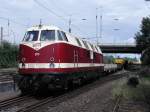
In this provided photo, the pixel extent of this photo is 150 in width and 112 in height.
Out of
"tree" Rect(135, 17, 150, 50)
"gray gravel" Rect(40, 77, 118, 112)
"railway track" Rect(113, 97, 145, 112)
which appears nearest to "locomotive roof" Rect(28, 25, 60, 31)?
"gray gravel" Rect(40, 77, 118, 112)

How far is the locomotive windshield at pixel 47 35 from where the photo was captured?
65.7 ft

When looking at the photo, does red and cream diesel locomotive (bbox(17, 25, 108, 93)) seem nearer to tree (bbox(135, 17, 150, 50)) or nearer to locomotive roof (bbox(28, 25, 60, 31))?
locomotive roof (bbox(28, 25, 60, 31))

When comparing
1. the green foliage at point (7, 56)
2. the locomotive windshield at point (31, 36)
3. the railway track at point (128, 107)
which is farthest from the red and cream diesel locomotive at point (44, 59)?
the green foliage at point (7, 56)

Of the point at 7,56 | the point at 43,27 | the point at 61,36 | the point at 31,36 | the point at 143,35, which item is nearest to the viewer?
the point at 61,36

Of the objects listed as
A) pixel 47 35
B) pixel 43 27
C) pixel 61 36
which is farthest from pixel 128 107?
pixel 43 27

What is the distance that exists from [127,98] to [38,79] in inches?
187

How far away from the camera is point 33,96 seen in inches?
808

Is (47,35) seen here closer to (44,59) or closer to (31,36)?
(31,36)

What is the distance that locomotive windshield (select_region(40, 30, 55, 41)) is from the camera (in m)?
20.0

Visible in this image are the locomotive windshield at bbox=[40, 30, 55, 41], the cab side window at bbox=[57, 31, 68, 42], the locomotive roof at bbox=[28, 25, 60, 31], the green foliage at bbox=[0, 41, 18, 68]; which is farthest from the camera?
the green foliage at bbox=[0, 41, 18, 68]

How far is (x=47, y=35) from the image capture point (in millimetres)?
20219

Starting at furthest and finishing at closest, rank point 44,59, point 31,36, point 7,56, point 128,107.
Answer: point 7,56 → point 31,36 → point 44,59 → point 128,107

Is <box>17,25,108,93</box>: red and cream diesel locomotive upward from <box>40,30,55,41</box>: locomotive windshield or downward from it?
downward

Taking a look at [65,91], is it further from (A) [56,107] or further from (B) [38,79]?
(A) [56,107]
